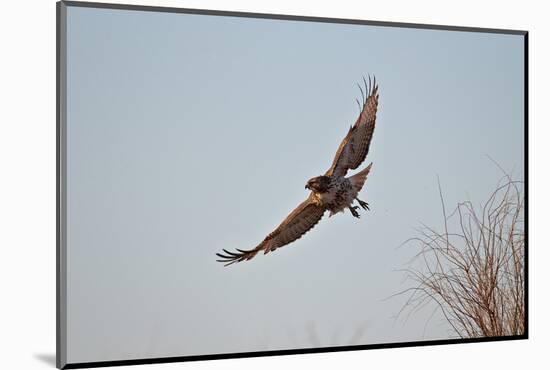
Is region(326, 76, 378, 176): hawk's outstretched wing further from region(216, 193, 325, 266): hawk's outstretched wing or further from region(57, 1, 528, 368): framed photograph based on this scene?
region(216, 193, 325, 266): hawk's outstretched wing

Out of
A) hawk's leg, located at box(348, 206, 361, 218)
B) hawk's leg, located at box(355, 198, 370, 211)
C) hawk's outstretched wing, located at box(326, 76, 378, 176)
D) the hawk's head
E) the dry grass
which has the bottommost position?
the dry grass

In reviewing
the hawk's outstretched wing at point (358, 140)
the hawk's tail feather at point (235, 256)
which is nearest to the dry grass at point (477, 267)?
the hawk's outstretched wing at point (358, 140)

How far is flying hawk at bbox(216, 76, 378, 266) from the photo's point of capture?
201 inches

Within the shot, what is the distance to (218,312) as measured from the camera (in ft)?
16.4

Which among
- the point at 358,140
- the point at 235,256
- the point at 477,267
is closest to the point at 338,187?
the point at 358,140

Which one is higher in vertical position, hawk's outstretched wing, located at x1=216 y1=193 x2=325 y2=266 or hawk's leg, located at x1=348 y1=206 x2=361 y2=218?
hawk's leg, located at x1=348 y1=206 x2=361 y2=218

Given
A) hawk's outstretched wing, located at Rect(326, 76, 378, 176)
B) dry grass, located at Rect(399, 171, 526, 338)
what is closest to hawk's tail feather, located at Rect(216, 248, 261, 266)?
hawk's outstretched wing, located at Rect(326, 76, 378, 176)

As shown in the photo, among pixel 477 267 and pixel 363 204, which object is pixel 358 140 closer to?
pixel 363 204

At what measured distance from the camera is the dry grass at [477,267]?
17.9ft

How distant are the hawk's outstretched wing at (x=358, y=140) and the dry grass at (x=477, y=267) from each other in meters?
0.55

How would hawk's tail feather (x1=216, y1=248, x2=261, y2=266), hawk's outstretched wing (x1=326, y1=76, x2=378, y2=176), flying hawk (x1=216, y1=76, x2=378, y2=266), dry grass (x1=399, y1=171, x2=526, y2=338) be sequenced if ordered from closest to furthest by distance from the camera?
hawk's tail feather (x1=216, y1=248, x2=261, y2=266) < flying hawk (x1=216, y1=76, x2=378, y2=266) < hawk's outstretched wing (x1=326, y1=76, x2=378, y2=176) < dry grass (x1=399, y1=171, x2=526, y2=338)

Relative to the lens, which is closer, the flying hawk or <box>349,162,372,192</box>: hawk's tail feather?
the flying hawk

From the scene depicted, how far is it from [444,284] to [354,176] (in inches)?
31.9

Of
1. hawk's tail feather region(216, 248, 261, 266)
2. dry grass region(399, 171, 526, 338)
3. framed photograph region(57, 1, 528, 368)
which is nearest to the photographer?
framed photograph region(57, 1, 528, 368)
